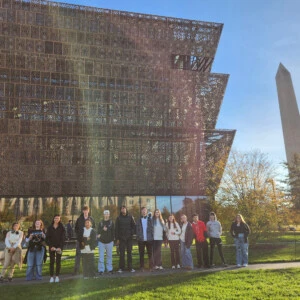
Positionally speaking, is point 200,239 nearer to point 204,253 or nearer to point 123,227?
point 204,253

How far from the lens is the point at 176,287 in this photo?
8359mm

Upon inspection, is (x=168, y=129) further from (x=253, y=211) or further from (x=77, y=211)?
(x=253, y=211)

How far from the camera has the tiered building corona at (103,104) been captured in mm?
39156

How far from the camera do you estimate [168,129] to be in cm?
4341

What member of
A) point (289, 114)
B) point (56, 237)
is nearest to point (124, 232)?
point (56, 237)

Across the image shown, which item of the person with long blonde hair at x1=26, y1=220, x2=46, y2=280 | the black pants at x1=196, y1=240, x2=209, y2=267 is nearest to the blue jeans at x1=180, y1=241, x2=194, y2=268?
the black pants at x1=196, y1=240, x2=209, y2=267

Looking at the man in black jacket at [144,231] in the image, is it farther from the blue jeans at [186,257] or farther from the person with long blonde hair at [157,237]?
the blue jeans at [186,257]

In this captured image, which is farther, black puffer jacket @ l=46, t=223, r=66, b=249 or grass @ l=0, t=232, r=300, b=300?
black puffer jacket @ l=46, t=223, r=66, b=249

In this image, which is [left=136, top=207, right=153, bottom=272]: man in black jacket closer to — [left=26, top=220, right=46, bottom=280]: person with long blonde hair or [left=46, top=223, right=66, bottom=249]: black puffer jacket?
[left=46, top=223, right=66, bottom=249]: black puffer jacket

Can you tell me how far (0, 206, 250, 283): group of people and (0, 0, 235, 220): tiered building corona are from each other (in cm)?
2650

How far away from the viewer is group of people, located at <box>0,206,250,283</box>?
10141mm

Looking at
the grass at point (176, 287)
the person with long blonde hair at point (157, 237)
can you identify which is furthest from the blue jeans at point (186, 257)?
the grass at point (176, 287)

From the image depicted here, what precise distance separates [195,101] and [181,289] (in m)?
38.1

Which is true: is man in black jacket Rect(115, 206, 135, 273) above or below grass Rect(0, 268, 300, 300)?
above
